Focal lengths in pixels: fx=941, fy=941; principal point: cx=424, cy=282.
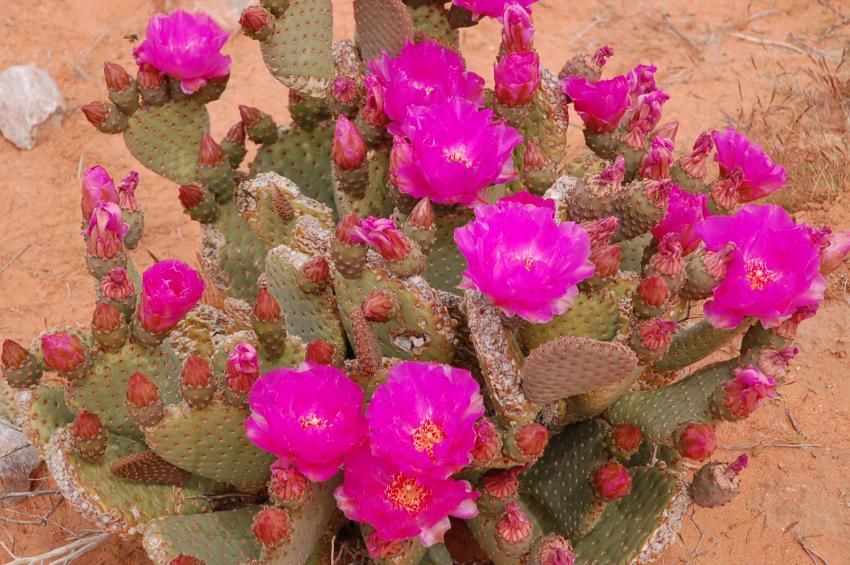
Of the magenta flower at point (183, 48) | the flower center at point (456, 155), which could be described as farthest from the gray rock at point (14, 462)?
the flower center at point (456, 155)

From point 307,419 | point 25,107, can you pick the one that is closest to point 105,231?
point 307,419

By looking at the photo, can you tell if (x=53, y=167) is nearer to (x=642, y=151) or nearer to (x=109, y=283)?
(x=109, y=283)

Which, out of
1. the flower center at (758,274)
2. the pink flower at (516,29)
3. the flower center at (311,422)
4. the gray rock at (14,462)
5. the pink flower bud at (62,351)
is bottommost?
the gray rock at (14,462)

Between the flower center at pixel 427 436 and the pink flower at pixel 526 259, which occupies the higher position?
the pink flower at pixel 526 259

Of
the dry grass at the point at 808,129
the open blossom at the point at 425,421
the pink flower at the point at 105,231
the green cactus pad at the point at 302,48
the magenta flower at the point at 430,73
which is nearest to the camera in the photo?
the open blossom at the point at 425,421

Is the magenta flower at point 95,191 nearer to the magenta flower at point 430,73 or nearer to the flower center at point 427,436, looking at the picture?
the magenta flower at point 430,73

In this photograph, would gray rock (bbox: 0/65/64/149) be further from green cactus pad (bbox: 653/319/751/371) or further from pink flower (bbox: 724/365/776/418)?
pink flower (bbox: 724/365/776/418)

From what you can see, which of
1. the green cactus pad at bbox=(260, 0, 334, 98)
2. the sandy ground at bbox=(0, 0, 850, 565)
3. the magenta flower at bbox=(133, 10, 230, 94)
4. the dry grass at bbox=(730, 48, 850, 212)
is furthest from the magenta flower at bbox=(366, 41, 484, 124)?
the dry grass at bbox=(730, 48, 850, 212)
